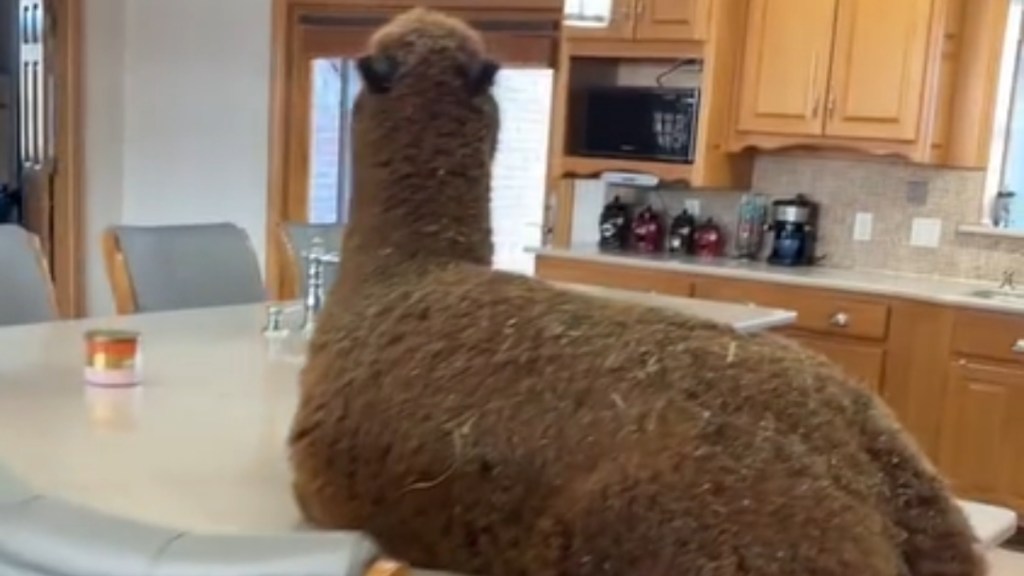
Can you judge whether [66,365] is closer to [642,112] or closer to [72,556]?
[72,556]

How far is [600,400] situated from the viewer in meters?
1.07

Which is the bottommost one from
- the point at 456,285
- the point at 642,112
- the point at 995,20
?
the point at 456,285

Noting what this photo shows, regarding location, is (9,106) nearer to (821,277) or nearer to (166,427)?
(821,277)

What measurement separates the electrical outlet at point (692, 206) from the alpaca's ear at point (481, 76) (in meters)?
3.89

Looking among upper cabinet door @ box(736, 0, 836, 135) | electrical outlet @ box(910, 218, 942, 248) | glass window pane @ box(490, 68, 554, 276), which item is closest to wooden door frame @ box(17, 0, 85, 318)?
glass window pane @ box(490, 68, 554, 276)

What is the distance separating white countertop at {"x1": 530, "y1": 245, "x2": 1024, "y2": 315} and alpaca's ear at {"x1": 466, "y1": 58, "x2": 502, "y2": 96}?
3.11 metres

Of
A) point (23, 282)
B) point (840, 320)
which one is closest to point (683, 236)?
point (840, 320)

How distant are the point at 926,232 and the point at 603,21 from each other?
1.48 meters

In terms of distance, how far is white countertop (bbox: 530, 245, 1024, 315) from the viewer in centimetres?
415

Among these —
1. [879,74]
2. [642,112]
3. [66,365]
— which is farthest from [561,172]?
[66,365]

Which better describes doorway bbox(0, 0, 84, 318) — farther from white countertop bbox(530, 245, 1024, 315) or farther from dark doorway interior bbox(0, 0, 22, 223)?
white countertop bbox(530, 245, 1024, 315)

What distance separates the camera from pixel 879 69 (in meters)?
4.46

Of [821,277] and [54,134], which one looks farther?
[54,134]

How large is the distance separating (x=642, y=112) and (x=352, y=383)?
3.85 m
